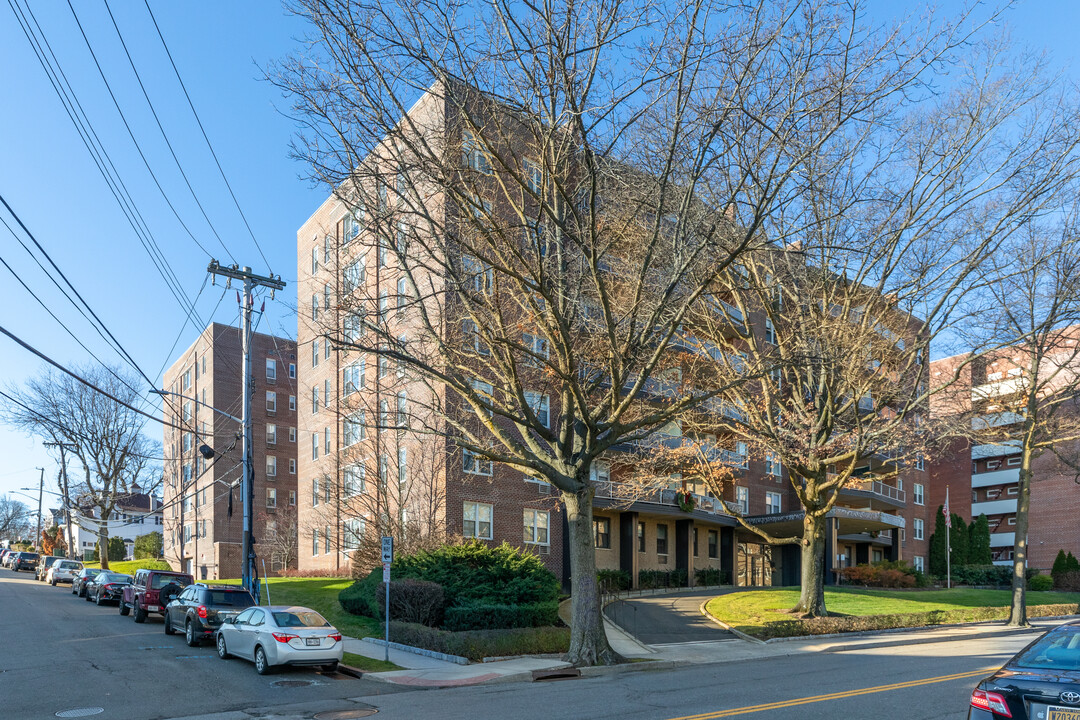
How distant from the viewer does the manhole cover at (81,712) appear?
41.6ft

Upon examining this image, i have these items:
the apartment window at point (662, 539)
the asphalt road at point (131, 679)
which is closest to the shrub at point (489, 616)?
the asphalt road at point (131, 679)

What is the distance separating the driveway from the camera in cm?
2472

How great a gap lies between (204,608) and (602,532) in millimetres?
22506

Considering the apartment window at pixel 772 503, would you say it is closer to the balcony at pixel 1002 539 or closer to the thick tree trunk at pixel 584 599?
A: the thick tree trunk at pixel 584 599

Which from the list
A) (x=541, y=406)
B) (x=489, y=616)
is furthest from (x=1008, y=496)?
(x=489, y=616)

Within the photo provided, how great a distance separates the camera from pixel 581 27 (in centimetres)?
1611

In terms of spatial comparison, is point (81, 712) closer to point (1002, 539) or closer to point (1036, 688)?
point (1036, 688)

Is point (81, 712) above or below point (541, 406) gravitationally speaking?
below

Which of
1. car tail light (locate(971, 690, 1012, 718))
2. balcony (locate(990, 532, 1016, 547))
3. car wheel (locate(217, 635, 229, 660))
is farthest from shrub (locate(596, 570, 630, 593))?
balcony (locate(990, 532, 1016, 547))

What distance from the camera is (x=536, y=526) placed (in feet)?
121

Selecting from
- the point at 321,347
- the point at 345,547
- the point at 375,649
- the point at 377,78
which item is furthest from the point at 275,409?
the point at 377,78

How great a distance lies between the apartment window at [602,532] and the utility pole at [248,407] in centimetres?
1731

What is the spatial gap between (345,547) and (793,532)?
27.1 metres

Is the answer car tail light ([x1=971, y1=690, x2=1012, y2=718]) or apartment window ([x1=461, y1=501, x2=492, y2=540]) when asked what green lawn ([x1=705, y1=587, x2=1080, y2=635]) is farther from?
car tail light ([x1=971, y1=690, x2=1012, y2=718])
